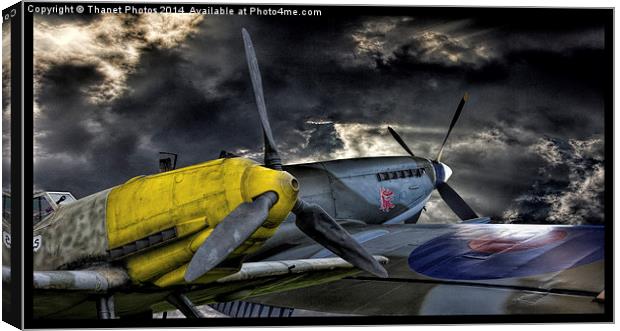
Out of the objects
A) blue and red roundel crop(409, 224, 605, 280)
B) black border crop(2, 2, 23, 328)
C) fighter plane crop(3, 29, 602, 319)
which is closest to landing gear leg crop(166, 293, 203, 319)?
fighter plane crop(3, 29, 602, 319)

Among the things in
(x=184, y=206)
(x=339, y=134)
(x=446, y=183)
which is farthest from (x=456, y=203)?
(x=184, y=206)

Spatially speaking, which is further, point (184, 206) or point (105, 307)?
point (105, 307)

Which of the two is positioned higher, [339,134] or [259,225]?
[339,134]

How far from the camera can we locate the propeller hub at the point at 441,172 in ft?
32.3

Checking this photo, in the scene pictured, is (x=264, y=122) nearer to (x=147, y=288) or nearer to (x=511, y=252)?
(x=147, y=288)

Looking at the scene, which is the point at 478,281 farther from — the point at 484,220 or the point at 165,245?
the point at 165,245

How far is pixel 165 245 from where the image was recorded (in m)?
7.75

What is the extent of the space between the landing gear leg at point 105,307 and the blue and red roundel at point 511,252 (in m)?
3.53

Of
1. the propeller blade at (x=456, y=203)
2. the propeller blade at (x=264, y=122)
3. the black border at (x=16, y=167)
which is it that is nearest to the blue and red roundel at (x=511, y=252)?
the propeller blade at (x=456, y=203)

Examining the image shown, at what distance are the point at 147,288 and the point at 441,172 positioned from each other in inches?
165

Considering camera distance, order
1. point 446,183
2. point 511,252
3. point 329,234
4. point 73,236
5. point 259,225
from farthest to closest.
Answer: point 446,183 → point 511,252 → point 73,236 → point 329,234 → point 259,225

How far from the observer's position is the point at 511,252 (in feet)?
29.9

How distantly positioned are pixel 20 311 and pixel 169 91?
284 cm

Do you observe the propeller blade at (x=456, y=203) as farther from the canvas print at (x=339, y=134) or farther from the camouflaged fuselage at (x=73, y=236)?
the camouflaged fuselage at (x=73, y=236)
